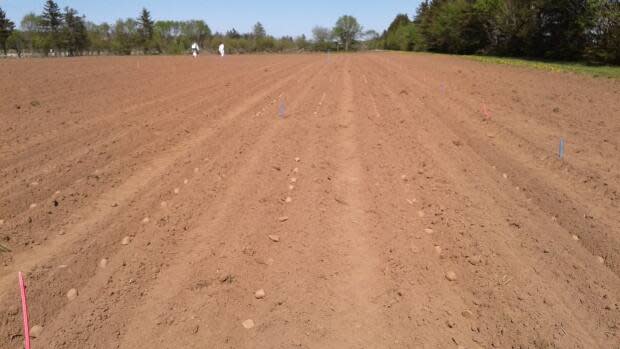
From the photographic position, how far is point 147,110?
1191 cm

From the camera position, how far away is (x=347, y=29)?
15038cm

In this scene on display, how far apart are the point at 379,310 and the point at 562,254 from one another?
220 cm

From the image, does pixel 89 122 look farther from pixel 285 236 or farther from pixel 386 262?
pixel 386 262

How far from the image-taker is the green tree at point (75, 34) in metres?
84.7

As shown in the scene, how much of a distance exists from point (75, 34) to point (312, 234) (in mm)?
97798

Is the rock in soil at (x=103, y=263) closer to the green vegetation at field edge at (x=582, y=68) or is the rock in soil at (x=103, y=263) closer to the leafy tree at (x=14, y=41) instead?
the green vegetation at field edge at (x=582, y=68)

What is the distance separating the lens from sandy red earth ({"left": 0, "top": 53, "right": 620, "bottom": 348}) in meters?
3.35

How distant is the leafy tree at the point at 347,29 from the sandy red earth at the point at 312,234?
14677cm

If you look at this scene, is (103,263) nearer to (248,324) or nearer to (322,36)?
(248,324)

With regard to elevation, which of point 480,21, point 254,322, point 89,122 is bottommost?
point 254,322

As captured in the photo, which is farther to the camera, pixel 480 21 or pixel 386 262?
pixel 480 21

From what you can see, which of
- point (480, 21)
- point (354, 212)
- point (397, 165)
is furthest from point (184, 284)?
point (480, 21)

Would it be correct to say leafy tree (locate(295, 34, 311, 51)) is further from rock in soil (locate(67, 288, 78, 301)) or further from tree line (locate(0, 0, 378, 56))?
rock in soil (locate(67, 288, 78, 301))

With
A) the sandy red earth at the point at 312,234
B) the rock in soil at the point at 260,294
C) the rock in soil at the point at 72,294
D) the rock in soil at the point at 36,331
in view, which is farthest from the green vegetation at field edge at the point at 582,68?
the rock in soil at the point at 36,331
